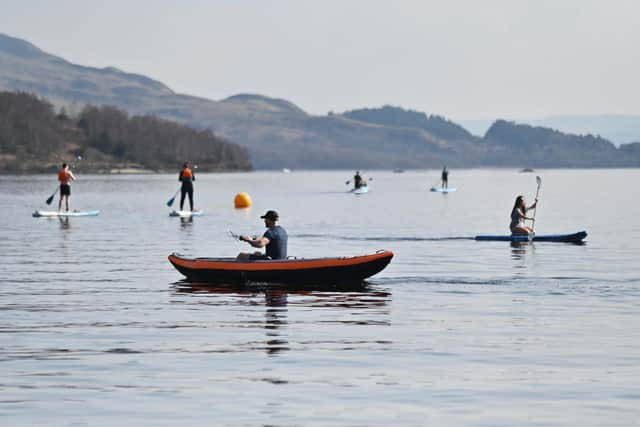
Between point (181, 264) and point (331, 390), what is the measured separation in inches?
537

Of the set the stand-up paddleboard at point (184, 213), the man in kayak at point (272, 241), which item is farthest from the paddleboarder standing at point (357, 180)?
the man in kayak at point (272, 241)

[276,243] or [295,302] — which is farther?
[276,243]

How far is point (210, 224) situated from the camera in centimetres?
6122

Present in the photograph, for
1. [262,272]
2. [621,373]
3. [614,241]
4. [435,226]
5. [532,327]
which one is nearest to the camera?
[621,373]

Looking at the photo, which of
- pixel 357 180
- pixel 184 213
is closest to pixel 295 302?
pixel 184 213

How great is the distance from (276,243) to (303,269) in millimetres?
813

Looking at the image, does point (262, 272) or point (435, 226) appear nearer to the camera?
point (262, 272)

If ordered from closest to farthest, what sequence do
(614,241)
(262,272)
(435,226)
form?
1. (262,272)
2. (614,241)
3. (435,226)

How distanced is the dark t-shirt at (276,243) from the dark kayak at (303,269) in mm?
259

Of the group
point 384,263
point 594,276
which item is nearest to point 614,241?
point 594,276

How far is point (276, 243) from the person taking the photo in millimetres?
26984

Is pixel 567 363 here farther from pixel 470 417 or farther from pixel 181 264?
pixel 181 264

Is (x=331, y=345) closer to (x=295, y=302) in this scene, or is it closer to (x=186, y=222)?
(x=295, y=302)

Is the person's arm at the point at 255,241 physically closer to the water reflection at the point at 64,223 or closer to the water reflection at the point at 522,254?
the water reflection at the point at 522,254
